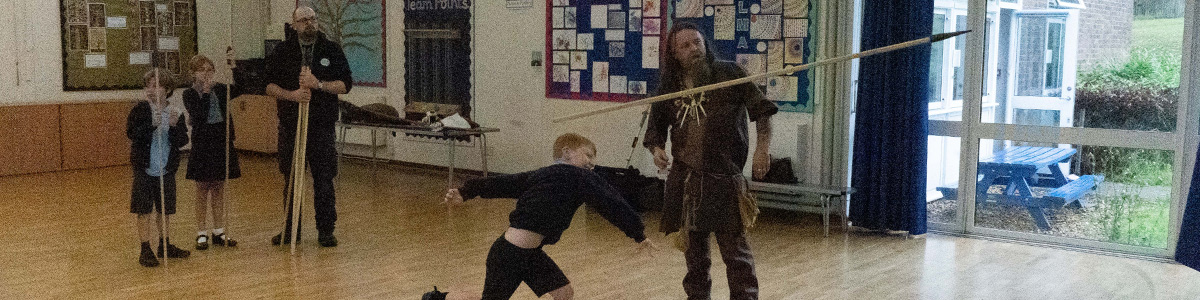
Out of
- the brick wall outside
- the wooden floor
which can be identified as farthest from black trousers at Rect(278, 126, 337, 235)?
the brick wall outside

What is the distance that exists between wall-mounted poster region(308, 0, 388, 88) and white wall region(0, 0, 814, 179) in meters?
0.10

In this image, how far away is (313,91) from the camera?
20.4ft

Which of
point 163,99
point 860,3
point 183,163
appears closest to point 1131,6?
point 860,3

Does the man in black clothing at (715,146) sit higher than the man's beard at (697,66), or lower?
lower

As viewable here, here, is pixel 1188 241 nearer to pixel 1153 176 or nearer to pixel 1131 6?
pixel 1153 176

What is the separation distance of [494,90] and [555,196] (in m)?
5.80

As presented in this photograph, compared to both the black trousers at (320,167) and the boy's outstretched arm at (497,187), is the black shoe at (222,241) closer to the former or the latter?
the black trousers at (320,167)

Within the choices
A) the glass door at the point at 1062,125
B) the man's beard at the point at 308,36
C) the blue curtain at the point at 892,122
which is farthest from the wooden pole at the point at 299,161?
the glass door at the point at 1062,125

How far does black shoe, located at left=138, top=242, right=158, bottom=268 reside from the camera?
18.9ft

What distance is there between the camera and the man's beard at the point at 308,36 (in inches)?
242

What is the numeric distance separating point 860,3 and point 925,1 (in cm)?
62

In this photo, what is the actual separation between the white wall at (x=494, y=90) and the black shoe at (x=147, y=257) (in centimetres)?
380

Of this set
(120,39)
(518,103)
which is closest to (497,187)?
(518,103)

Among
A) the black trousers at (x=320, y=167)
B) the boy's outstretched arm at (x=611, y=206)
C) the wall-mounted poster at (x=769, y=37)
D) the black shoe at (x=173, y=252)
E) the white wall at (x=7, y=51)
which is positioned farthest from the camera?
the white wall at (x=7, y=51)
